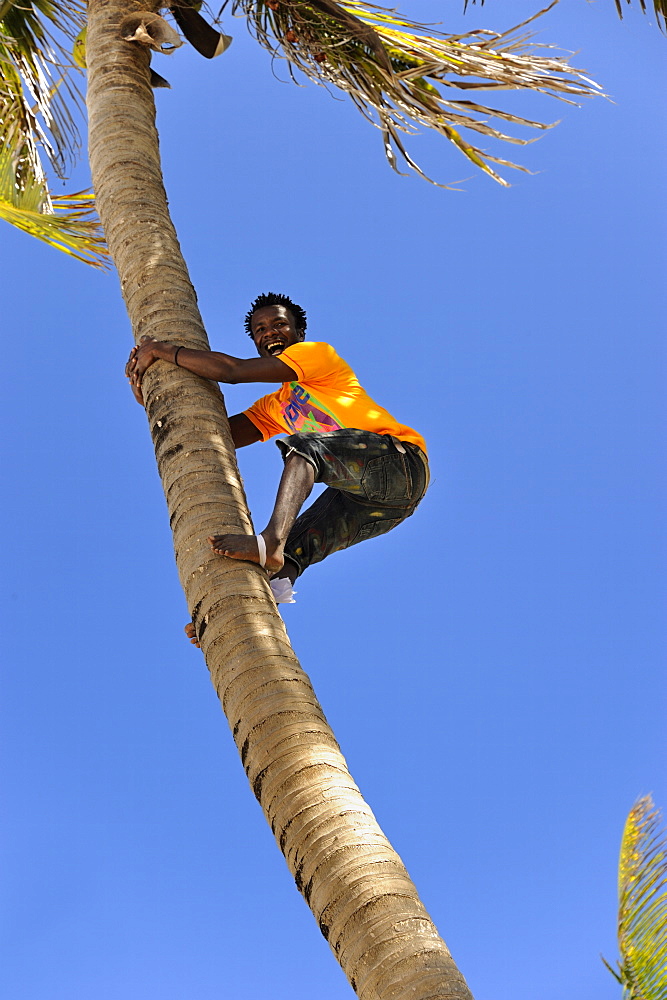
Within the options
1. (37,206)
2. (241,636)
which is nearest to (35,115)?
(37,206)

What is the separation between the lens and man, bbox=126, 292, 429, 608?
13.4 feet

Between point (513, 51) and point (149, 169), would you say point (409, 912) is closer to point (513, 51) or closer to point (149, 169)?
point (149, 169)

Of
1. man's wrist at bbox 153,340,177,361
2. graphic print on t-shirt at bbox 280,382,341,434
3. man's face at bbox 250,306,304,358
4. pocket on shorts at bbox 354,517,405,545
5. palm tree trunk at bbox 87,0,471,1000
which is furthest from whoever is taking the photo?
man's face at bbox 250,306,304,358

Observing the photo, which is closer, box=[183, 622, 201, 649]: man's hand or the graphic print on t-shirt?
box=[183, 622, 201, 649]: man's hand

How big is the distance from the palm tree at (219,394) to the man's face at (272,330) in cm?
81

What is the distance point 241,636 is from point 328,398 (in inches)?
65.3

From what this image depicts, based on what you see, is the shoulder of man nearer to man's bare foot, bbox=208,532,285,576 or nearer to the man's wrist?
the man's wrist

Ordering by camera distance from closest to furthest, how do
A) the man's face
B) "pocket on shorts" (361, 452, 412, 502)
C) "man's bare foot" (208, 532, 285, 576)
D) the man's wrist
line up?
"man's bare foot" (208, 532, 285, 576)
the man's wrist
"pocket on shorts" (361, 452, 412, 502)
the man's face

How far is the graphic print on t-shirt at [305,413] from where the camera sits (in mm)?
4773

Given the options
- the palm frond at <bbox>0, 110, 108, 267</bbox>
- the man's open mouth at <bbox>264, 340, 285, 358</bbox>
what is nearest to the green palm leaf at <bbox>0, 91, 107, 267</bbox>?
the palm frond at <bbox>0, 110, 108, 267</bbox>

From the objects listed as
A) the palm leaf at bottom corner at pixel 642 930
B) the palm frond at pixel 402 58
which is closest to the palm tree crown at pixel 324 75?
the palm frond at pixel 402 58

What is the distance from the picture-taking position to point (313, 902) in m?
2.89

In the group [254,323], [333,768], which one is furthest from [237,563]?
[254,323]

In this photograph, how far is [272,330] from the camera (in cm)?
530
